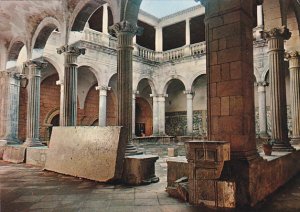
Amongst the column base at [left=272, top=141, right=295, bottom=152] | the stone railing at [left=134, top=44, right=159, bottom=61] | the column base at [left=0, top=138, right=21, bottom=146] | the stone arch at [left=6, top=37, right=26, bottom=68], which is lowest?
the column base at [left=0, top=138, right=21, bottom=146]

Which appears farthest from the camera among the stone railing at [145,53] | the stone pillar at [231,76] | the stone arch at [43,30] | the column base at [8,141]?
the stone railing at [145,53]

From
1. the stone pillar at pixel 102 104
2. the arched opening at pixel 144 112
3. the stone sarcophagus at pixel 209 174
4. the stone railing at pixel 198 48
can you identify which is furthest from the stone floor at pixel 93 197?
the arched opening at pixel 144 112

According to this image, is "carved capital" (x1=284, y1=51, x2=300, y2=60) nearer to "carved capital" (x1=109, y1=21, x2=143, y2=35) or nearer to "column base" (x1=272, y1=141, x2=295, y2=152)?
"column base" (x1=272, y1=141, x2=295, y2=152)

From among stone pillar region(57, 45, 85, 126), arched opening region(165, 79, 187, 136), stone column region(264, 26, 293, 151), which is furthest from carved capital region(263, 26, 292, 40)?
arched opening region(165, 79, 187, 136)

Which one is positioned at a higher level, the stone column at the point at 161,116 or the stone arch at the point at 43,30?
the stone arch at the point at 43,30

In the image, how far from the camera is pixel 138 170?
5043 millimetres

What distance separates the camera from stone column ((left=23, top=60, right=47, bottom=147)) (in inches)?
351

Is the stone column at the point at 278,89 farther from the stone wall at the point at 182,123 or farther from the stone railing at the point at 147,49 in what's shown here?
the stone wall at the point at 182,123

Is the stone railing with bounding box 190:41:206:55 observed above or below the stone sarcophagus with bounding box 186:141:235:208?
above

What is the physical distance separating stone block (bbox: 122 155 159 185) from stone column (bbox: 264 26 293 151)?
133 inches

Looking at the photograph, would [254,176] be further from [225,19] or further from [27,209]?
[27,209]

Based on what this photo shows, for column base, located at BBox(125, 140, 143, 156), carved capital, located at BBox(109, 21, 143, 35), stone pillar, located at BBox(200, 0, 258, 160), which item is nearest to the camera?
stone pillar, located at BBox(200, 0, 258, 160)

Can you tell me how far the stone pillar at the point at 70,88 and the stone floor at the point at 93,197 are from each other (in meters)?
2.31

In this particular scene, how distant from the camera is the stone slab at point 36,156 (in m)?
7.71
